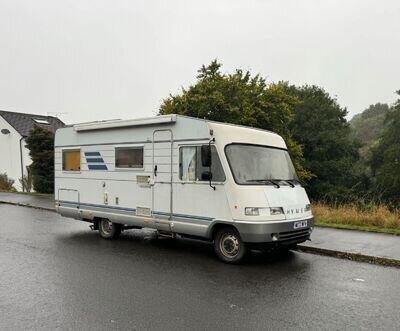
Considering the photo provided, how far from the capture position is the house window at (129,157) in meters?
9.86

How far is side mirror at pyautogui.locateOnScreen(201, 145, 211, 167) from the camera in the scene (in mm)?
8211

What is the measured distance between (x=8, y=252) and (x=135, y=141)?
356 cm

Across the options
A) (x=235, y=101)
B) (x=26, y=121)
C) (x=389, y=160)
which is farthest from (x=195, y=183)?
(x=26, y=121)

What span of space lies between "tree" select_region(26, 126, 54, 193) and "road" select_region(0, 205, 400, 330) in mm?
18846

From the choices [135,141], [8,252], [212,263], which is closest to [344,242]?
[212,263]

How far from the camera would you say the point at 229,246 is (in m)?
8.18

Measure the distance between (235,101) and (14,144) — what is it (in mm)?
27523

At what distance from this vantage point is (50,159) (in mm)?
28062

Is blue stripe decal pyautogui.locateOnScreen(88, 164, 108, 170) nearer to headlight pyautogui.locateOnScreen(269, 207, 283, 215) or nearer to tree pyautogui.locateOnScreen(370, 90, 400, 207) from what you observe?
headlight pyautogui.locateOnScreen(269, 207, 283, 215)

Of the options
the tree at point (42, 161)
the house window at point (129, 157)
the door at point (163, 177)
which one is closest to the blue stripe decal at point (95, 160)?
the house window at point (129, 157)

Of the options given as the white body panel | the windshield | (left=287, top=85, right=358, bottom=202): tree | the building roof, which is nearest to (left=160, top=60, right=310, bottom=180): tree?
(left=287, top=85, right=358, bottom=202): tree

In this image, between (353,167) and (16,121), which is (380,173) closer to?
(353,167)

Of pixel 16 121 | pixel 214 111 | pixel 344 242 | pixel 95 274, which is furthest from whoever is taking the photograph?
pixel 16 121

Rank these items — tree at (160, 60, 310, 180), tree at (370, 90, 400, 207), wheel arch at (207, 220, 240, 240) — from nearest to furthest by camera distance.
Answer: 1. wheel arch at (207, 220, 240, 240)
2. tree at (160, 60, 310, 180)
3. tree at (370, 90, 400, 207)
